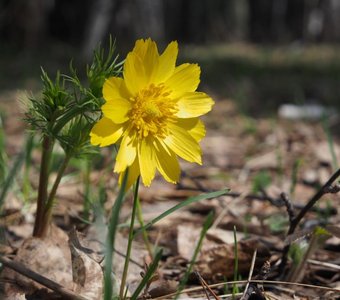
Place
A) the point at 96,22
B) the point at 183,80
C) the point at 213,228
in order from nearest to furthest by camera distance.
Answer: the point at 183,80, the point at 213,228, the point at 96,22

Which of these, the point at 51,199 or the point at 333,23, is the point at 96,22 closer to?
the point at 333,23

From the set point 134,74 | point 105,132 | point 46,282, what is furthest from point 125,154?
point 46,282

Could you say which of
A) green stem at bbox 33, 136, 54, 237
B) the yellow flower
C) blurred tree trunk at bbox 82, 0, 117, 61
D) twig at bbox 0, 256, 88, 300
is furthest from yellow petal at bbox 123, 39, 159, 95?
blurred tree trunk at bbox 82, 0, 117, 61

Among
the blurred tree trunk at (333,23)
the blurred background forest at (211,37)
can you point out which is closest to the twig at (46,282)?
the blurred background forest at (211,37)

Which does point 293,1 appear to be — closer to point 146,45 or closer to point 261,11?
point 261,11

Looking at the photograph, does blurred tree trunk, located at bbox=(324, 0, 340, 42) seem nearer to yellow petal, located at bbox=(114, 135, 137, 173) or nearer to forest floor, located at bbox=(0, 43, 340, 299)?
forest floor, located at bbox=(0, 43, 340, 299)

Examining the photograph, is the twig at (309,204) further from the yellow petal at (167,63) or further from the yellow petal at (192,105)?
the yellow petal at (167,63)
